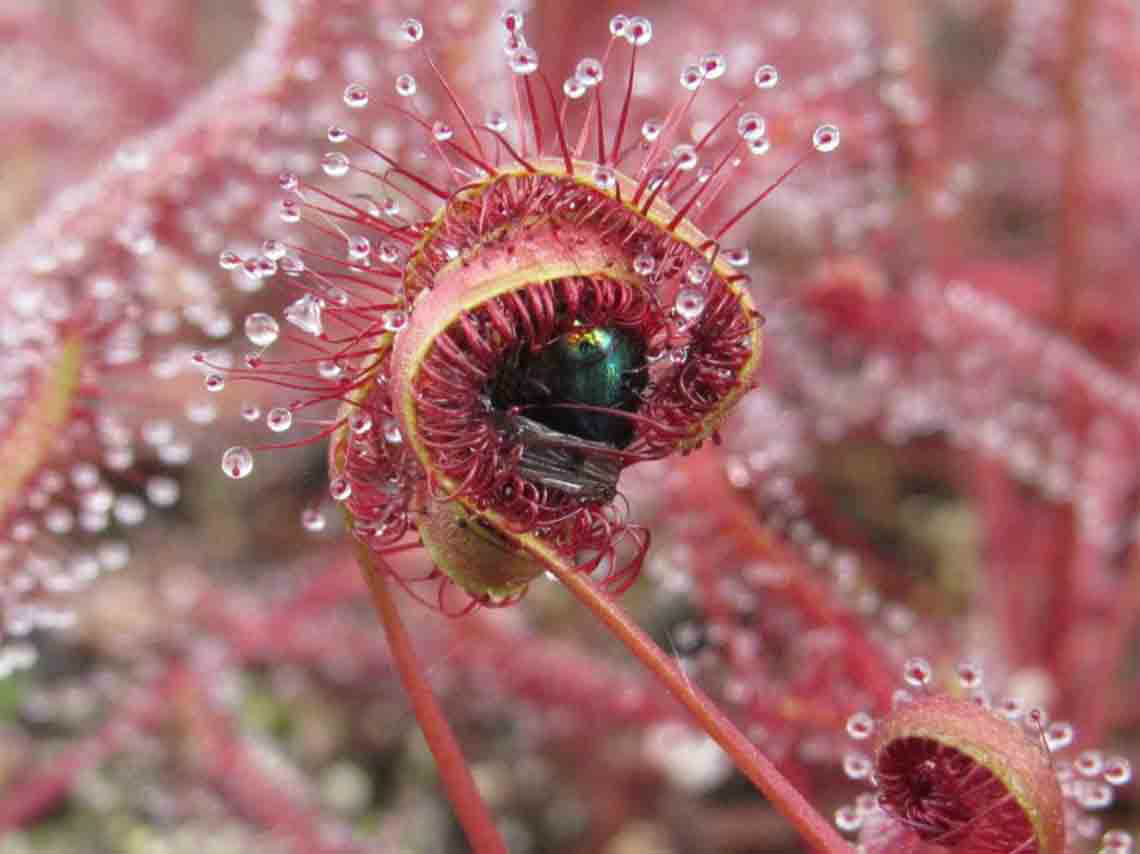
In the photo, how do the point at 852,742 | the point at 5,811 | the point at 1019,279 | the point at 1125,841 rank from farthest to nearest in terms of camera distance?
the point at 1019,279 → the point at 5,811 → the point at 852,742 → the point at 1125,841

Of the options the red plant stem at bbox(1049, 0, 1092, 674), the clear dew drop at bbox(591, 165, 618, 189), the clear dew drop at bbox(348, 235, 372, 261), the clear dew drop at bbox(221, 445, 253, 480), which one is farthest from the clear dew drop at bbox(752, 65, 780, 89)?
the red plant stem at bbox(1049, 0, 1092, 674)

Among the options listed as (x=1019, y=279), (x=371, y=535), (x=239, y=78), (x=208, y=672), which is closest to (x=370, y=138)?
(x=239, y=78)

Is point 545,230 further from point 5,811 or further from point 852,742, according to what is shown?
point 5,811

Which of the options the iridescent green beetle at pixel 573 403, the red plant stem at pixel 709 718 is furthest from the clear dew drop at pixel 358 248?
the red plant stem at pixel 709 718

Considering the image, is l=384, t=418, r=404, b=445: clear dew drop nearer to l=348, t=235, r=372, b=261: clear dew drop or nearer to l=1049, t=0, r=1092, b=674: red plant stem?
l=348, t=235, r=372, b=261: clear dew drop

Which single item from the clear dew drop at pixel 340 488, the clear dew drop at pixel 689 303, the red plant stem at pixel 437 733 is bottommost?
the red plant stem at pixel 437 733

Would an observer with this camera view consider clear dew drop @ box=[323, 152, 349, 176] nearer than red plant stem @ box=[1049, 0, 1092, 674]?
Yes

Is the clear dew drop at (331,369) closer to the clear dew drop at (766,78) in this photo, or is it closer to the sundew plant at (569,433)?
the sundew plant at (569,433)
